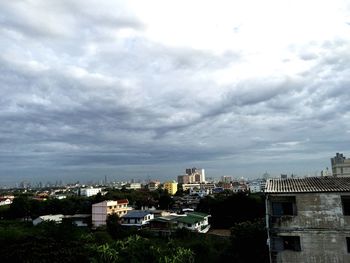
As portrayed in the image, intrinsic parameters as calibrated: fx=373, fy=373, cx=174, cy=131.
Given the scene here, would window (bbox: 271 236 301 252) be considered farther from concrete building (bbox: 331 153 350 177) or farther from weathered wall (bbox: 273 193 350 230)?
concrete building (bbox: 331 153 350 177)

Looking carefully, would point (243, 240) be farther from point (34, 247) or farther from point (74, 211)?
point (74, 211)

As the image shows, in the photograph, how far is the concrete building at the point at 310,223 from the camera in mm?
15336

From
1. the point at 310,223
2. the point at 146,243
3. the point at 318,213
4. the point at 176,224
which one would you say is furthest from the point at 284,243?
the point at 176,224

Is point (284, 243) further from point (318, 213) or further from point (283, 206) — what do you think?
point (318, 213)

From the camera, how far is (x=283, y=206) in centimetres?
1642

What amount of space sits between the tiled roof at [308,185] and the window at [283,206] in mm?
393

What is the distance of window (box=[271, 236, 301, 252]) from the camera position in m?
16.1

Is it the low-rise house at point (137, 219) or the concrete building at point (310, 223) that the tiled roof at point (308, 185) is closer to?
the concrete building at point (310, 223)

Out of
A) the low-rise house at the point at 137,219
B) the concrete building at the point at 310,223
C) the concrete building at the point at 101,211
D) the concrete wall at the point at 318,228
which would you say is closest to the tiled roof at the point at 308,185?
the concrete building at the point at 310,223

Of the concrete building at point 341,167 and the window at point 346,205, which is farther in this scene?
the concrete building at point 341,167

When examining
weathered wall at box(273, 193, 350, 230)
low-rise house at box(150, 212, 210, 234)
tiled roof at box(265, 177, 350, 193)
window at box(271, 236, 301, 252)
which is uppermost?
tiled roof at box(265, 177, 350, 193)

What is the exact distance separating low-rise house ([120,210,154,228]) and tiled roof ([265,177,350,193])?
4178 centimetres

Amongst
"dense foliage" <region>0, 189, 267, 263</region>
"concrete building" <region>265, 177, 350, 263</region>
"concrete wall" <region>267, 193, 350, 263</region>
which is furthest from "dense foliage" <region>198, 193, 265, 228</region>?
"concrete wall" <region>267, 193, 350, 263</region>

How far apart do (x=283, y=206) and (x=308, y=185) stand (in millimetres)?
1744
